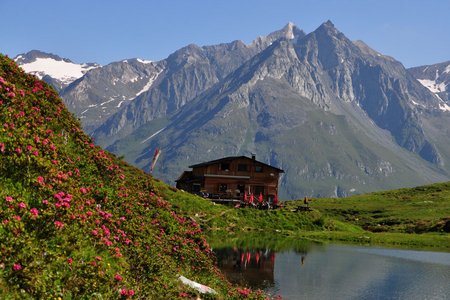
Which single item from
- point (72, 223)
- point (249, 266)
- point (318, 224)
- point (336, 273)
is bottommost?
point (336, 273)

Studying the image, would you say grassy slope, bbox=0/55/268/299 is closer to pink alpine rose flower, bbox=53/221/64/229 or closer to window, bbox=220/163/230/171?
pink alpine rose flower, bbox=53/221/64/229

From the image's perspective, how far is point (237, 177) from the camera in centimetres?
12012

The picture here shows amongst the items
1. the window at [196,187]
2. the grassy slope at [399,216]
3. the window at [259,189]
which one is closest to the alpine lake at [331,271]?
the grassy slope at [399,216]

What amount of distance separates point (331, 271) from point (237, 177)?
7434cm

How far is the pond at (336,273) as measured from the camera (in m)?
36.9

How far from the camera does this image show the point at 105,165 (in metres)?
29.8

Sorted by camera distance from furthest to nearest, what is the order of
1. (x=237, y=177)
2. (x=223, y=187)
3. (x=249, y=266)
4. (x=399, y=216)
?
(x=237, y=177) → (x=223, y=187) → (x=399, y=216) → (x=249, y=266)

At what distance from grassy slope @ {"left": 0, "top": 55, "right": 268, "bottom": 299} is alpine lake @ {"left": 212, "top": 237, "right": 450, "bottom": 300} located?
8.92 m

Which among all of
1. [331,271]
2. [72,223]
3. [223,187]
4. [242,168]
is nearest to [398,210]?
[242,168]

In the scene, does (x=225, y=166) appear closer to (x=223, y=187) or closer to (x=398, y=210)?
(x=223, y=187)

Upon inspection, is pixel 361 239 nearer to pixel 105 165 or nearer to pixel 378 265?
pixel 378 265

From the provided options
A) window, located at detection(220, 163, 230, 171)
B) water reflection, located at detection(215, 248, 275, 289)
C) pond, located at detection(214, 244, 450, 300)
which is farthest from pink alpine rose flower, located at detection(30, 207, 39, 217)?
window, located at detection(220, 163, 230, 171)

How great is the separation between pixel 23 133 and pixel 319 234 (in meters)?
66.6

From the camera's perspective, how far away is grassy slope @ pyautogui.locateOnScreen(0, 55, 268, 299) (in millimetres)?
15844
